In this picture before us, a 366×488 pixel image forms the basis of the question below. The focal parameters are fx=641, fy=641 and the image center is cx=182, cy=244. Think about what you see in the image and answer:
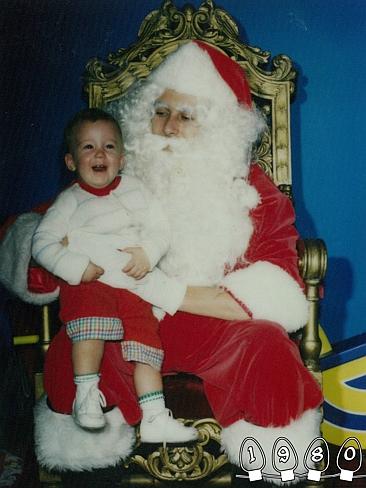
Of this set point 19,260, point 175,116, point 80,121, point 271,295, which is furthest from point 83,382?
point 175,116

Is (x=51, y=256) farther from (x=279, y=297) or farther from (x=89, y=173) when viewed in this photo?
(x=279, y=297)

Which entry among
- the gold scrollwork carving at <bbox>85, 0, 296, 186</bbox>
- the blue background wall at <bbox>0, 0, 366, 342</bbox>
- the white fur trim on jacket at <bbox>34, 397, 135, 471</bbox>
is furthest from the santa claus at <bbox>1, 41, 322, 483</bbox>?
the blue background wall at <bbox>0, 0, 366, 342</bbox>

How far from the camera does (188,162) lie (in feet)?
5.41

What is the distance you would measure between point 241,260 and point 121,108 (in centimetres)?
57

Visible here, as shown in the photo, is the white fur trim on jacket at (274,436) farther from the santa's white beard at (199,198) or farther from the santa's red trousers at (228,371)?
the santa's white beard at (199,198)

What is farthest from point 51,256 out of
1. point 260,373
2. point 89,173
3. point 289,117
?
point 289,117

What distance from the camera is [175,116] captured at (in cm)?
168

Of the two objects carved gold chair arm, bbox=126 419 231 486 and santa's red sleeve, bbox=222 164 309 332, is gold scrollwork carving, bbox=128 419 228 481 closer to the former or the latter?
carved gold chair arm, bbox=126 419 231 486

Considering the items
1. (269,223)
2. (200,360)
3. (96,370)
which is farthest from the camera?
(269,223)

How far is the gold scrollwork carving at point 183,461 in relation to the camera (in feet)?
5.03

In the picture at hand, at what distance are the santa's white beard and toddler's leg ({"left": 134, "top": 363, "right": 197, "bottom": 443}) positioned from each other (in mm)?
272

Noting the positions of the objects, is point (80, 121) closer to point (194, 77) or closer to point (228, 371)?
point (194, 77)

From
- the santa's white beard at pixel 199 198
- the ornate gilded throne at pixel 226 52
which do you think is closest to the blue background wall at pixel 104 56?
the ornate gilded throne at pixel 226 52

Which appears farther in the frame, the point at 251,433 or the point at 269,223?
the point at 269,223
